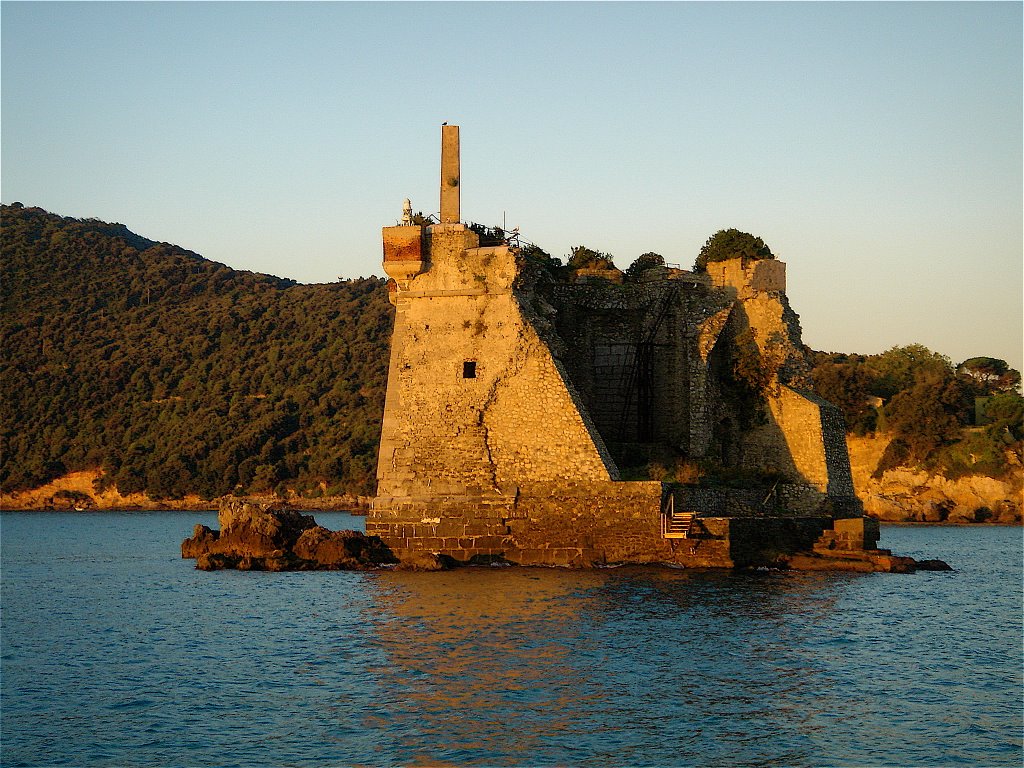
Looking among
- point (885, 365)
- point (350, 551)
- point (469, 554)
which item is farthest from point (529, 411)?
point (885, 365)

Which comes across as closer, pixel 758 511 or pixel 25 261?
pixel 758 511

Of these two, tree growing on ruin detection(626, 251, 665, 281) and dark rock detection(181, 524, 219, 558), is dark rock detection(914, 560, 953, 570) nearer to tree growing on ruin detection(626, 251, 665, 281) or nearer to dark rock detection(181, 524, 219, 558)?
tree growing on ruin detection(626, 251, 665, 281)

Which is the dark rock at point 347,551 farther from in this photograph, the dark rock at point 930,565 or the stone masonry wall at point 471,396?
the dark rock at point 930,565

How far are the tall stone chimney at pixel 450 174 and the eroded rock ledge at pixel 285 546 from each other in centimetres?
735

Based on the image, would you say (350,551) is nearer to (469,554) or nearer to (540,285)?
(469,554)

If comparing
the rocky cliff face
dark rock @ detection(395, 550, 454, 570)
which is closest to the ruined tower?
dark rock @ detection(395, 550, 454, 570)

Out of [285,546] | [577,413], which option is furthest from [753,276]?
[285,546]

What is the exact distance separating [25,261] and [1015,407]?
76007 millimetres

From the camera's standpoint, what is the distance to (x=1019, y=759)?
40.6 ft

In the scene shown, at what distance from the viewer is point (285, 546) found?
27.8 m

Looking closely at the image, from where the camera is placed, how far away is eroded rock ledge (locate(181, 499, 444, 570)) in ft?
84.5

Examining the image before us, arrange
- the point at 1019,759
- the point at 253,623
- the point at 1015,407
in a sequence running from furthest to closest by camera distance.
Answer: the point at 1015,407 → the point at 253,623 → the point at 1019,759

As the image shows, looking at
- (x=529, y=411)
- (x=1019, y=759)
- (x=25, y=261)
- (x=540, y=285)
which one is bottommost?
(x=1019, y=759)

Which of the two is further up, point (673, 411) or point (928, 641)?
point (673, 411)
